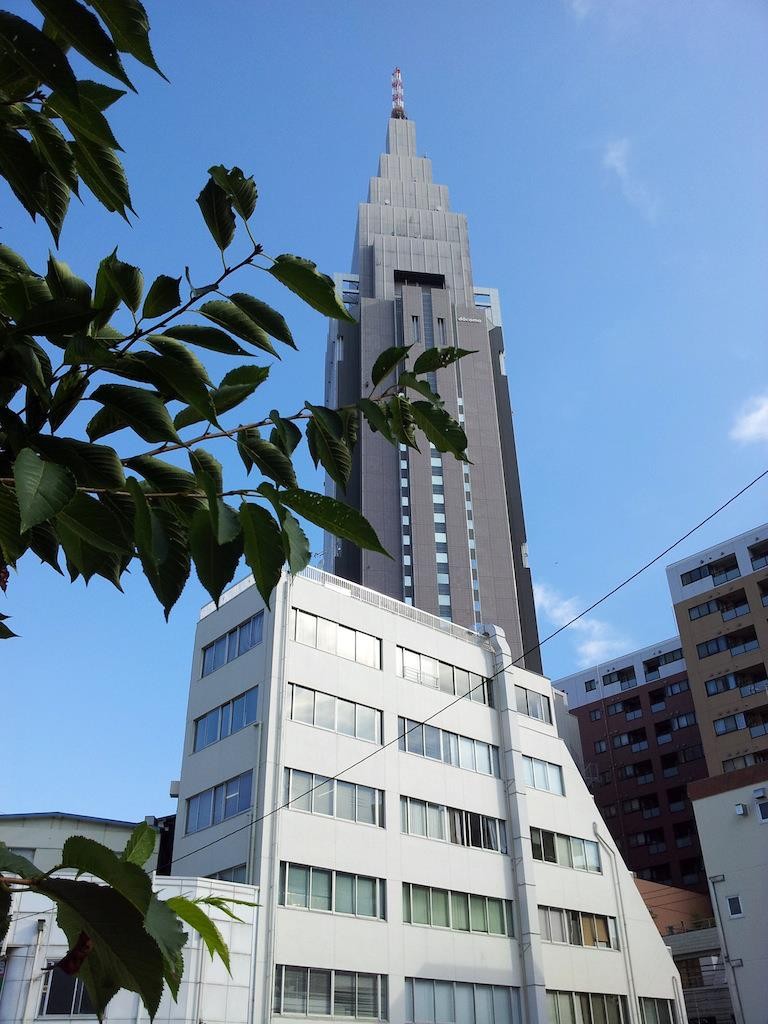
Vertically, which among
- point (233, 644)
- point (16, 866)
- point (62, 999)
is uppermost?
point (233, 644)

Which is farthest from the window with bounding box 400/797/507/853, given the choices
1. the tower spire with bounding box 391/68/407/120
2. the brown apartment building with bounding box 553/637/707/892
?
the tower spire with bounding box 391/68/407/120

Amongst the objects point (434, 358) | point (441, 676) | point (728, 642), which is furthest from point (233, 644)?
point (728, 642)

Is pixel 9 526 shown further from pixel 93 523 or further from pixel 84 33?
pixel 84 33

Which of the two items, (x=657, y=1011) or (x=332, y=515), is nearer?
(x=332, y=515)

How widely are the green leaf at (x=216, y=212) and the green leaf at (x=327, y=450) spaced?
48cm

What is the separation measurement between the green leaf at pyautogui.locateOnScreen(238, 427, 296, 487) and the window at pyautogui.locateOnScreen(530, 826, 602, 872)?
3391 centimetres

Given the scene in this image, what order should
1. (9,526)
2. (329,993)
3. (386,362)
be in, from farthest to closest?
1. (329,993)
2. (386,362)
3. (9,526)

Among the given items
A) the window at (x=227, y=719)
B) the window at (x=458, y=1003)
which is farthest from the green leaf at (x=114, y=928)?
the window at (x=458, y=1003)

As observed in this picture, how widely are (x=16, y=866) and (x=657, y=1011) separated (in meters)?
38.9

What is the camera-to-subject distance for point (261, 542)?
1777 mm

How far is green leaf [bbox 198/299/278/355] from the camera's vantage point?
6.29 feet

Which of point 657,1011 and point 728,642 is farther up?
point 728,642

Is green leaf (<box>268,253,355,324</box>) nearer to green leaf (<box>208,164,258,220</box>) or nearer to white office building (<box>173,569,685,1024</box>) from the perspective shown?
green leaf (<box>208,164,258,220</box>)

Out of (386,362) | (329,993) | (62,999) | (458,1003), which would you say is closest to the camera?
(386,362)
